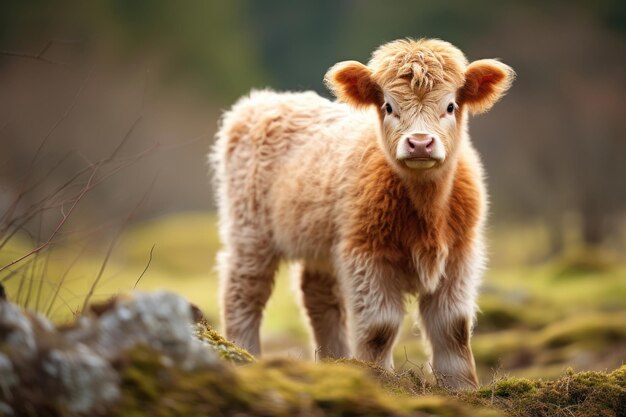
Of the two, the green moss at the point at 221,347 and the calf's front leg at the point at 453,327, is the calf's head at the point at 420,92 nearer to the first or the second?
the calf's front leg at the point at 453,327

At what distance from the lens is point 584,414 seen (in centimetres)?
494

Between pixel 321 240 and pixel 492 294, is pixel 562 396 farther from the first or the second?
pixel 492 294

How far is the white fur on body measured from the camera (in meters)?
6.91

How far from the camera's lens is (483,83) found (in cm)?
717

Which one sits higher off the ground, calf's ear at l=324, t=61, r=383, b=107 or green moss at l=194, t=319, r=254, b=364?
calf's ear at l=324, t=61, r=383, b=107

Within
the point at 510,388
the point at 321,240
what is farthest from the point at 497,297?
the point at 510,388

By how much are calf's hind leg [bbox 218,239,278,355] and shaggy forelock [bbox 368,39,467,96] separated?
97.9 inches

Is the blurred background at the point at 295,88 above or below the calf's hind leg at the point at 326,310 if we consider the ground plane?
above

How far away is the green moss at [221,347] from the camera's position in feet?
13.8

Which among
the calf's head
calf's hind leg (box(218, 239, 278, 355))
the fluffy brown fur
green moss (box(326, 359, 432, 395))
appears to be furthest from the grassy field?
the calf's head

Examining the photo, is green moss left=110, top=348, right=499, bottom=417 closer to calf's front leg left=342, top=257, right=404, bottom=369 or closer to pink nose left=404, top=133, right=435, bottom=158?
pink nose left=404, top=133, right=435, bottom=158

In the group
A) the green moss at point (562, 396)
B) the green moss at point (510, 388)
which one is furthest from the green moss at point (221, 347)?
the green moss at point (510, 388)

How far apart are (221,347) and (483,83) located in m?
3.78

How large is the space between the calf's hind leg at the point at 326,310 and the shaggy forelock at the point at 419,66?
9.00ft
